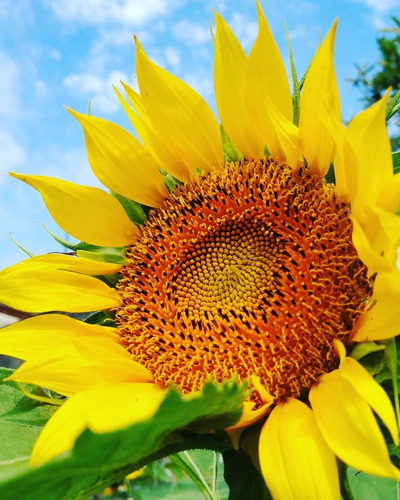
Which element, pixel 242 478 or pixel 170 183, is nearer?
pixel 242 478

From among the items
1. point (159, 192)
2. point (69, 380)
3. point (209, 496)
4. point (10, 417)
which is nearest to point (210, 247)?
point (159, 192)

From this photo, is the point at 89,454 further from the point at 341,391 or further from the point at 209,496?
the point at 209,496

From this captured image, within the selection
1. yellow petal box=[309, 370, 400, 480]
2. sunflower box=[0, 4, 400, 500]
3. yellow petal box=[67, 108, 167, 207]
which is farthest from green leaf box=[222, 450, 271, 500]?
yellow petal box=[67, 108, 167, 207]

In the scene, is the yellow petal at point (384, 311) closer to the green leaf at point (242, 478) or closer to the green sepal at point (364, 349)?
the green sepal at point (364, 349)

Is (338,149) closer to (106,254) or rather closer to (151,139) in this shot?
(151,139)

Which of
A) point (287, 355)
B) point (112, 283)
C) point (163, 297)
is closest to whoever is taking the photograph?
point (287, 355)

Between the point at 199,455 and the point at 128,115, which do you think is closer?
the point at 128,115

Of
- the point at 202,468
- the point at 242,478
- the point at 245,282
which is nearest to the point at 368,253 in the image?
the point at 245,282
